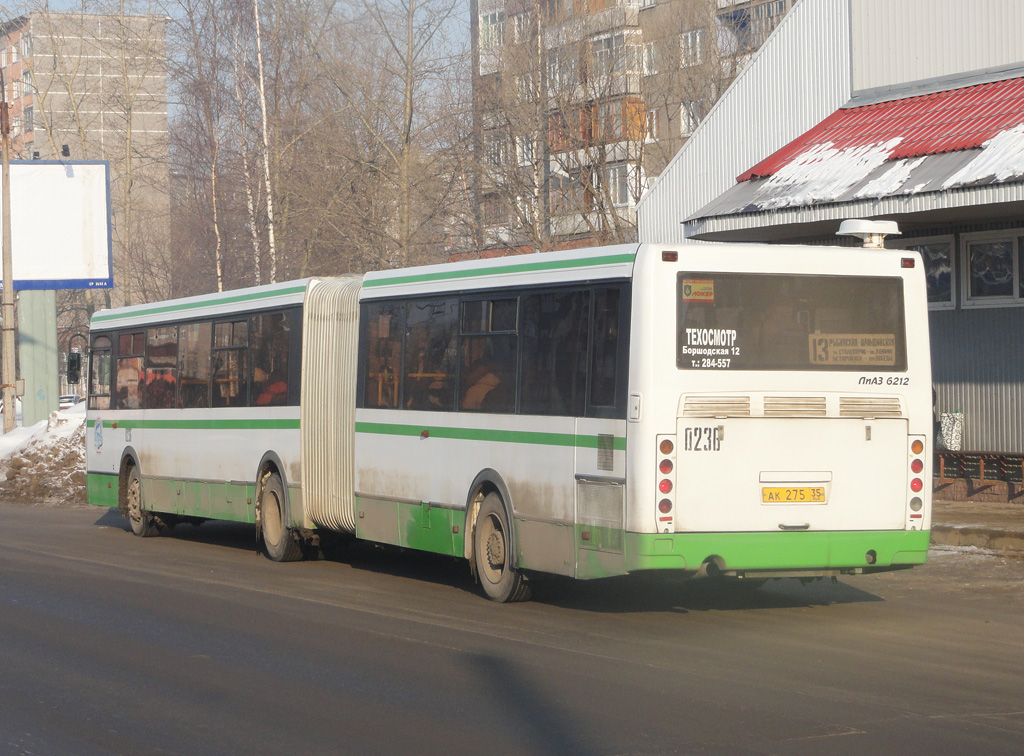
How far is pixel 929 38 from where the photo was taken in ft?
63.9

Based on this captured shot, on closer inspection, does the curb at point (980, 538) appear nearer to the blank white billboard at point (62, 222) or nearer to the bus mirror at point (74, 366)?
the bus mirror at point (74, 366)

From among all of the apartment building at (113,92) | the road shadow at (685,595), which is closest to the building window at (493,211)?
the apartment building at (113,92)

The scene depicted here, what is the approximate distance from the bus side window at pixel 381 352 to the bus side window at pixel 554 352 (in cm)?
218

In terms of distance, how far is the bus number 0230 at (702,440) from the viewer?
10164 millimetres

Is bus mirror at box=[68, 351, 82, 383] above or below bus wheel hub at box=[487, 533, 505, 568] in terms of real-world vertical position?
above

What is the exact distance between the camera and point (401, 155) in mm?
38062

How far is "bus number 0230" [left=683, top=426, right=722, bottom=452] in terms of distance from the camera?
10164 millimetres

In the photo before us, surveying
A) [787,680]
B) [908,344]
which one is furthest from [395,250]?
[787,680]

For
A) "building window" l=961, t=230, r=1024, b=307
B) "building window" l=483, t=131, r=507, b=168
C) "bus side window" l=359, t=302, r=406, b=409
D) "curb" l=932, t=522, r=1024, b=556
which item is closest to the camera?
"bus side window" l=359, t=302, r=406, b=409

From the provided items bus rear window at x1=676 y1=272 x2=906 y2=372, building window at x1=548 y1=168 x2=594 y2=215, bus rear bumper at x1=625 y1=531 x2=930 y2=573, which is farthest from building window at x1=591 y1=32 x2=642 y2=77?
bus rear bumper at x1=625 y1=531 x2=930 y2=573

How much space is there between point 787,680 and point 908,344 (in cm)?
357

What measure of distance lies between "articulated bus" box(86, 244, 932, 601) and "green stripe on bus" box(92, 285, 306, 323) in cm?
232

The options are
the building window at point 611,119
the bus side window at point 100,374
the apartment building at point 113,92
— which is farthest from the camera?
the apartment building at point 113,92

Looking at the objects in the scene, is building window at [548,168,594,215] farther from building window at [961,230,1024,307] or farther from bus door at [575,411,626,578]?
bus door at [575,411,626,578]
